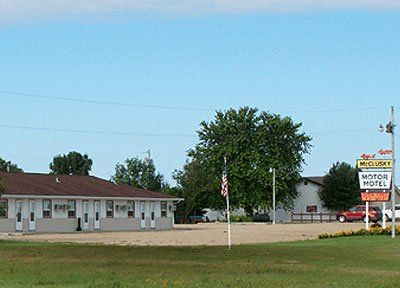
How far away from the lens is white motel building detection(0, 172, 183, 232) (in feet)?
204

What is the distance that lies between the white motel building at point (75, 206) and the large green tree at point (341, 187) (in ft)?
131

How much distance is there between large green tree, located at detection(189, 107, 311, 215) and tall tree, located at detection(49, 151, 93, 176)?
26.7 meters

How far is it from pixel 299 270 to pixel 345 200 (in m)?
89.3

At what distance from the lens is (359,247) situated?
115 feet

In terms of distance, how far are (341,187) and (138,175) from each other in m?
25.6

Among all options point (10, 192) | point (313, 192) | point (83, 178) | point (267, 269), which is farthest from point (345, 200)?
point (267, 269)

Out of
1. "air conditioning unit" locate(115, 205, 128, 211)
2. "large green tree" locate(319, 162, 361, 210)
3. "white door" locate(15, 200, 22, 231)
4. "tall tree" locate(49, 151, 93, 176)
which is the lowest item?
"white door" locate(15, 200, 22, 231)

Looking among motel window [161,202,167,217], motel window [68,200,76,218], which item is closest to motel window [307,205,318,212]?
motel window [161,202,167,217]

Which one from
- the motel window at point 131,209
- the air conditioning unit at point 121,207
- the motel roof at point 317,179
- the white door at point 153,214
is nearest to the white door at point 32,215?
the air conditioning unit at point 121,207

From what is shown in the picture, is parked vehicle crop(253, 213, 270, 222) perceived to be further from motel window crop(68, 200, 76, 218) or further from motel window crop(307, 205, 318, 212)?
motel window crop(68, 200, 76, 218)

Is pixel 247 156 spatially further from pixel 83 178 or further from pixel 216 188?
pixel 83 178

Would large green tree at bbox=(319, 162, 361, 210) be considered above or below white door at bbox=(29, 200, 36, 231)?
above

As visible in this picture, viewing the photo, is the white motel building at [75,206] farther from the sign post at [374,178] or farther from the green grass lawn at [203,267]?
the green grass lawn at [203,267]

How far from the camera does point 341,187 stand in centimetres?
11069
